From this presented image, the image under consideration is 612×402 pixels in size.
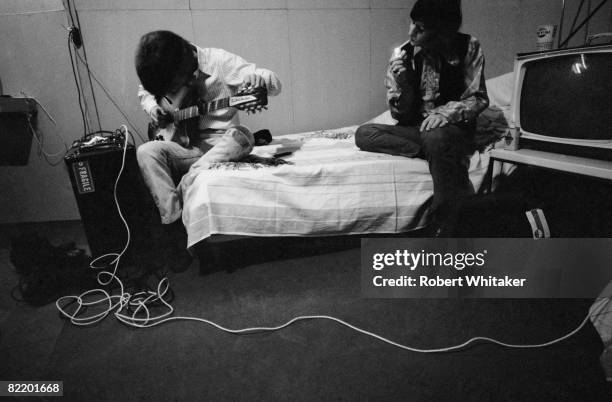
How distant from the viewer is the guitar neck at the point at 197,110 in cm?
151

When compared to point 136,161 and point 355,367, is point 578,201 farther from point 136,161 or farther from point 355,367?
point 136,161

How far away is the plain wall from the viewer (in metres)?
2.00

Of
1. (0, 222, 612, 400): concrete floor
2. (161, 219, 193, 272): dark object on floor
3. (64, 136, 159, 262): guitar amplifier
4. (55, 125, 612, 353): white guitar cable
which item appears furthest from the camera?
(161, 219, 193, 272): dark object on floor

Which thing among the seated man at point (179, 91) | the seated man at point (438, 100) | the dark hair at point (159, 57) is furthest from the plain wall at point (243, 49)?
the seated man at point (438, 100)

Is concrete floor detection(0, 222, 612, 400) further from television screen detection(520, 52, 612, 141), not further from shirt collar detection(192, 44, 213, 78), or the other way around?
shirt collar detection(192, 44, 213, 78)

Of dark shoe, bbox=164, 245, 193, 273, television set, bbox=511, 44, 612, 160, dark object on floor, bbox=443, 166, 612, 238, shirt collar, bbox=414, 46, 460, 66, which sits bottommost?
dark shoe, bbox=164, 245, 193, 273

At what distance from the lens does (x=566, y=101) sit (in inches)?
46.4

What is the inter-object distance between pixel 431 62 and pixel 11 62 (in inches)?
97.2

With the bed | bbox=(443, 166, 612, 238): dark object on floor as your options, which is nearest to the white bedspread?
the bed

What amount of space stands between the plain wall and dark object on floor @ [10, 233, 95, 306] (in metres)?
0.85

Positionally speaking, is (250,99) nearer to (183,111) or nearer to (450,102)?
(183,111)

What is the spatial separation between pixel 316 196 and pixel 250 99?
1.73 ft

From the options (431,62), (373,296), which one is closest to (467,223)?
(373,296)

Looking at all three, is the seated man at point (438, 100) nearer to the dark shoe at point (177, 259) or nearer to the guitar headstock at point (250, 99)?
the guitar headstock at point (250, 99)
